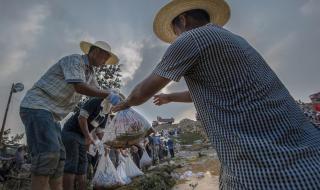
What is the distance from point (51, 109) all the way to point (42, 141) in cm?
36

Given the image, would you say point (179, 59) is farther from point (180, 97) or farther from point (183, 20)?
point (180, 97)

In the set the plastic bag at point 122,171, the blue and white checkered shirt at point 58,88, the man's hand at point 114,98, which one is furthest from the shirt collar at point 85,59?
the plastic bag at point 122,171

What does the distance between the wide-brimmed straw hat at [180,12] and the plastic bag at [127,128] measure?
98 cm

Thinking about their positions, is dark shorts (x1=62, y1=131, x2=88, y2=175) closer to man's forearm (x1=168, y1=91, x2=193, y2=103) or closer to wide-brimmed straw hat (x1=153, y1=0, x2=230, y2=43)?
man's forearm (x1=168, y1=91, x2=193, y2=103)

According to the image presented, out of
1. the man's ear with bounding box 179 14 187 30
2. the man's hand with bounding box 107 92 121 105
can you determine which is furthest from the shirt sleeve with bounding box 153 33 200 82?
the man's hand with bounding box 107 92 121 105

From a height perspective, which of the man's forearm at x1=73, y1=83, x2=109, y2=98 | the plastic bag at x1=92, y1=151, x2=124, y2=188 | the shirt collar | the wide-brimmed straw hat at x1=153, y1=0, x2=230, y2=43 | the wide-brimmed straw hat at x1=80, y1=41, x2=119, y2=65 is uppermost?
the wide-brimmed straw hat at x1=80, y1=41, x2=119, y2=65

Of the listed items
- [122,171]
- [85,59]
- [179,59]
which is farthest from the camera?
[122,171]

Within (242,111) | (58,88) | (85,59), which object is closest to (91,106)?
(85,59)

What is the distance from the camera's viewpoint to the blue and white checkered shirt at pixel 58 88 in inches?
122

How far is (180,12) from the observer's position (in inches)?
78.2

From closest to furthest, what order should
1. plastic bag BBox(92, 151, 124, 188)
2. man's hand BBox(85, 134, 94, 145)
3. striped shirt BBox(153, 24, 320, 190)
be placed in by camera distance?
striped shirt BBox(153, 24, 320, 190) < man's hand BBox(85, 134, 94, 145) < plastic bag BBox(92, 151, 124, 188)

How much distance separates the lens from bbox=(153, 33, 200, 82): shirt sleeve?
1.62 m

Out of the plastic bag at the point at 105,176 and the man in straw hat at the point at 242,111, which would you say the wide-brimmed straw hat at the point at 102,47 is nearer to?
the man in straw hat at the point at 242,111

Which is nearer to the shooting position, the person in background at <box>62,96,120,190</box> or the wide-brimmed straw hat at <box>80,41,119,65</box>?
the wide-brimmed straw hat at <box>80,41,119,65</box>
